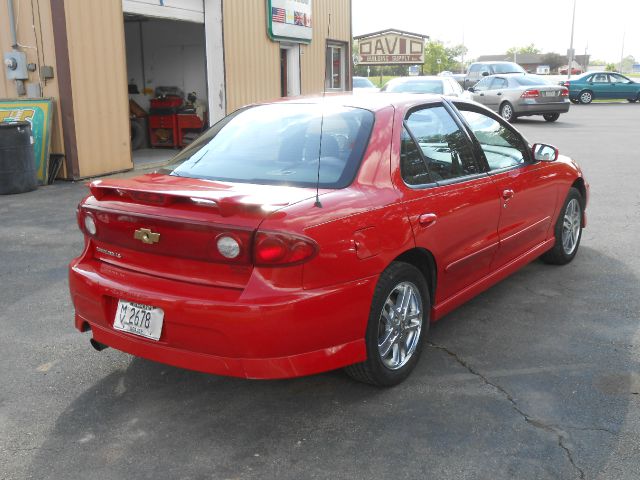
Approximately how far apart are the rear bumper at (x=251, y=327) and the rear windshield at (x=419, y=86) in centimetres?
1307

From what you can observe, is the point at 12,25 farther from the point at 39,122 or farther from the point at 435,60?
the point at 435,60

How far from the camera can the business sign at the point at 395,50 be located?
1332 inches

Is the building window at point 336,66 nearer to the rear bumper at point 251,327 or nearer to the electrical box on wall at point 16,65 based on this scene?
the electrical box on wall at point 16,65

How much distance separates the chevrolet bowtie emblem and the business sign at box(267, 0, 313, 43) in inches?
502

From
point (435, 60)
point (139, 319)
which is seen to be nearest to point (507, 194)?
point (139, 319)

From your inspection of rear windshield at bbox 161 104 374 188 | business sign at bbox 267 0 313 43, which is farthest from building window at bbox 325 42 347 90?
rear windshield at bbox 161 104 374 188

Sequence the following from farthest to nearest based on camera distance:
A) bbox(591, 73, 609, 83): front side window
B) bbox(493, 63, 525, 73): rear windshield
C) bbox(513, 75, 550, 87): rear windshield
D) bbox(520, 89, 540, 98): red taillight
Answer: bbox(591, 73, 609, 83): front side window → bbox(493, 63, 525, 73): rear windshield → bbox(513, 75, 550, 87): rear windshield → bbox(520, 89, 540, 98): red taillight

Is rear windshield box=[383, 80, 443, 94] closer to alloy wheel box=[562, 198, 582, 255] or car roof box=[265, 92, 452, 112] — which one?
alloy wheel box=[562, 198, 582, 255]

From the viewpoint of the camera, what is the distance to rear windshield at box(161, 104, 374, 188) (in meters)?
3.54

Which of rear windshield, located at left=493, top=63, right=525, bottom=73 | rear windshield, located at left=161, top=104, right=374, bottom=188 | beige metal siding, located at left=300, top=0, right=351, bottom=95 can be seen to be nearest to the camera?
rear windshield, located at left=161, top=104, right=374, bottom=188

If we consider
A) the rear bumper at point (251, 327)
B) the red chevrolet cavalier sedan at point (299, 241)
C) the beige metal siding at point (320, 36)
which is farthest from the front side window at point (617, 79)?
the rear bumper at point (251, 327)

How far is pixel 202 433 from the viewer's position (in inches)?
126

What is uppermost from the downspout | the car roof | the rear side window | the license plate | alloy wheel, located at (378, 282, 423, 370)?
the downspout

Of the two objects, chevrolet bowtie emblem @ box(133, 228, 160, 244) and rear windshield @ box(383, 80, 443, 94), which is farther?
rear windshield @ box(383, 80, 443, 94)
